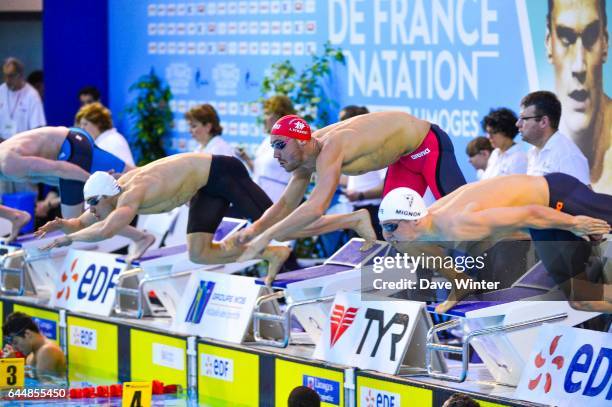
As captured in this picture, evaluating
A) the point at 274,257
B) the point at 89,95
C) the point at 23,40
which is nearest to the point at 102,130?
the point at 89,95

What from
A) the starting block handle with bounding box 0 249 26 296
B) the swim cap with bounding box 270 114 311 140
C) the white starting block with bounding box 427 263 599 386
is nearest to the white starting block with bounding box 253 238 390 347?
the swim cap with bounding box 270 114 311 140

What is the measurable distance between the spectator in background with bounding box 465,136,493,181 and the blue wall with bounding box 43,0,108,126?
687cm

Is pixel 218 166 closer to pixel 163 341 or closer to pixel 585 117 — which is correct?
pixel 163 341

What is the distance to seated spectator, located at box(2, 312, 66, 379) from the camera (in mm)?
9227

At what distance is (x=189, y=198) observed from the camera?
9.06 m

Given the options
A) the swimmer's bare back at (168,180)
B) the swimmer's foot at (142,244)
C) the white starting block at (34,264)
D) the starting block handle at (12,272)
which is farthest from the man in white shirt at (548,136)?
the starting block handle at (12,272)

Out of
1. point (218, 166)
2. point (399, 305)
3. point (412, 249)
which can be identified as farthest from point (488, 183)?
point (218, 166)

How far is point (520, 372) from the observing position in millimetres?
6910

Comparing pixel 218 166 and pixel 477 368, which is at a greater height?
pixel 218 166

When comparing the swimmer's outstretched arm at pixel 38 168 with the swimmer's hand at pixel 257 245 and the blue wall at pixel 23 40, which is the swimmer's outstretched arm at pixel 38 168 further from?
the blue wall at pixel 23 40

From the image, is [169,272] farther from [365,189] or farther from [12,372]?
[365,189]

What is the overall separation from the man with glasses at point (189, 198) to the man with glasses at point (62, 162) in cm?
114

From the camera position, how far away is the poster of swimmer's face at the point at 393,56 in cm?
951

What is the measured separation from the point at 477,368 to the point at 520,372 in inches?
27.3
